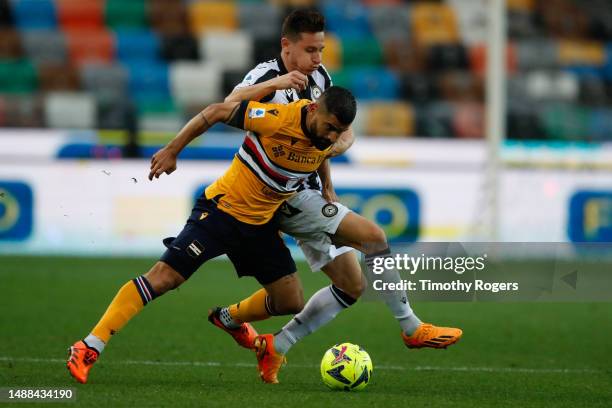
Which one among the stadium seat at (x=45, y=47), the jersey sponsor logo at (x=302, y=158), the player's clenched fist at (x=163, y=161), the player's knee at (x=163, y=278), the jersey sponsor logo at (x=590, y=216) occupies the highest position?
the stadium seat at (x=45, y=47)

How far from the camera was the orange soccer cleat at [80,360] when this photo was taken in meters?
5.86

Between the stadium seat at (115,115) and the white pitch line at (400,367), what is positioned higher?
the stadium seat at (115,115)

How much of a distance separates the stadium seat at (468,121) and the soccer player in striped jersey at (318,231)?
29.2 ft

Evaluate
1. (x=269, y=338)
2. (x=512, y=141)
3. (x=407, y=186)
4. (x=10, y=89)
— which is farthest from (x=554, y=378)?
(x=10, y=89)

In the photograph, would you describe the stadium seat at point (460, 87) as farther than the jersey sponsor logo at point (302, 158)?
Yes

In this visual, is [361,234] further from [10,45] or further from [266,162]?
[10,45]

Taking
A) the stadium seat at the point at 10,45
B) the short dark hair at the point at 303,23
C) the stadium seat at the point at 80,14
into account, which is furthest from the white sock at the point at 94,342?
the stadium seat at the point at 80,14

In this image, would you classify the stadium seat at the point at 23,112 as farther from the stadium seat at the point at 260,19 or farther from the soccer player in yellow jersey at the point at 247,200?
the soccer player in yellow jersey at the point at 247,200

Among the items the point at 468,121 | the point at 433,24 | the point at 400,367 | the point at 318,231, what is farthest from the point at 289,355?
the point at 433,24

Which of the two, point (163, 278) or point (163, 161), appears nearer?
point (163, 161)

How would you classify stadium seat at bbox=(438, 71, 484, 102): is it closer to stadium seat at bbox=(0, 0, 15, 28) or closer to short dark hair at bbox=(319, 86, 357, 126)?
stadium seat at bbox=(0, 0, 15, 28)

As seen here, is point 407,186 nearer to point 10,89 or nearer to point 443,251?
point 10,89

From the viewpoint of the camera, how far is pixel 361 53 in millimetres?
17609

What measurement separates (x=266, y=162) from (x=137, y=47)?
36.9 ft
